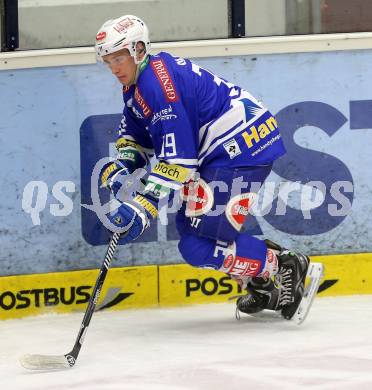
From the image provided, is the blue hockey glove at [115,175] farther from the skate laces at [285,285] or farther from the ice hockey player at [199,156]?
the skate laces at [285,285]

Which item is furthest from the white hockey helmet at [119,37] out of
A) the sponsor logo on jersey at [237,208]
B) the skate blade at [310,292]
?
the skate blade at [310,292]

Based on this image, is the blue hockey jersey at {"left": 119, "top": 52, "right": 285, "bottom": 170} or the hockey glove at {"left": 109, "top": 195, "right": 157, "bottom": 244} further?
the blue hockey jersey at {"left": 119, "top": 52, "right": 285, "bottom": 170}

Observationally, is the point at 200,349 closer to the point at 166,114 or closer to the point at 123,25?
the point at 166,114

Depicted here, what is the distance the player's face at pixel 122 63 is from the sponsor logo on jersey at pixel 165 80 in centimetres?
8

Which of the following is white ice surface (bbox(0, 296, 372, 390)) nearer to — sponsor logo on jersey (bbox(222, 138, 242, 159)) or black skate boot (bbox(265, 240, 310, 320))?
black skate boot (bbox(265, 240, 310, 320))

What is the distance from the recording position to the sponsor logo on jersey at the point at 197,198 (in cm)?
451

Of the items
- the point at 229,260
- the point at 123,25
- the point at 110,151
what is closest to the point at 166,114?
the point at 123,25

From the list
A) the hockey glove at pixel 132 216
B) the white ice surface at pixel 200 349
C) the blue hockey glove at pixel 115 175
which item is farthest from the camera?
the blue hockey glove at pixel 115 175

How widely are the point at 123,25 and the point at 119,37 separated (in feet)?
0.21

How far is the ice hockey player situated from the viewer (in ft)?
14.0

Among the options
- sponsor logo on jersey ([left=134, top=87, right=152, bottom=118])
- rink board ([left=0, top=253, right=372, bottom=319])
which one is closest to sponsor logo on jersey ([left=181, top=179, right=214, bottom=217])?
sponsor logo on jersey ([left=134, top=87, right=152, bottom=118])

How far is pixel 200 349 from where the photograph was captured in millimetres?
4242

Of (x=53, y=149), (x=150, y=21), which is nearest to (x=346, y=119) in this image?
(x=150, y=21)

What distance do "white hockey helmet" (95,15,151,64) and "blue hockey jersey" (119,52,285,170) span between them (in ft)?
0.37
